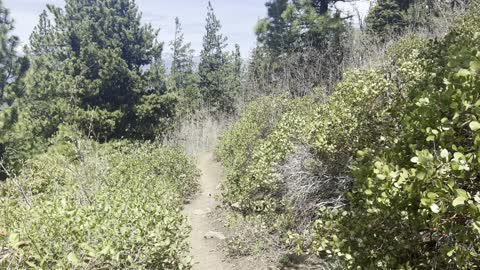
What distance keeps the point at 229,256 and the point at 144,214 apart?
126 inches

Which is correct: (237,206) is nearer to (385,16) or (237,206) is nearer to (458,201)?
(458,201)

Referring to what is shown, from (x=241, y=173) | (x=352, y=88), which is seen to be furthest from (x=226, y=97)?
(x=352, y=88)

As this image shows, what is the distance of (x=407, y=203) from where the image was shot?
82.7 inches

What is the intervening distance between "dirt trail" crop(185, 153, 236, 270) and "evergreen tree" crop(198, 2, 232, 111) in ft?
48.4

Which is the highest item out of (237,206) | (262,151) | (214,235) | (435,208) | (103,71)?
(103,71)

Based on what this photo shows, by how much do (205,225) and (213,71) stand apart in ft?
79.2

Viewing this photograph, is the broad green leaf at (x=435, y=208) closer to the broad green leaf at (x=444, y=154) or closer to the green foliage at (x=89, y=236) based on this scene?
the broad green leaf at (x=444, y=154)

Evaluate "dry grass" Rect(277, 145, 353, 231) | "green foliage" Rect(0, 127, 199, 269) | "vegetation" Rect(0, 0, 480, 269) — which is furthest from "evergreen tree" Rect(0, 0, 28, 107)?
"dry grass" Rect(277, 145, 353, 231)

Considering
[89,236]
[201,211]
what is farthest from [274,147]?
[201,211]

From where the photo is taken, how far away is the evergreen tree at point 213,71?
31844 millimetres

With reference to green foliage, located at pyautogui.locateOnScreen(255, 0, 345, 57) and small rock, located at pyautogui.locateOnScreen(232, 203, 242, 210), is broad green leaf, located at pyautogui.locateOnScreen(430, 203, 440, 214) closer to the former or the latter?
small rock, located at pyautogui.locateOnScreen(232, 203, 242, 210)

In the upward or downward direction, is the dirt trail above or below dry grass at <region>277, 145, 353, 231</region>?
below

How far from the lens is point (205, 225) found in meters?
10.3

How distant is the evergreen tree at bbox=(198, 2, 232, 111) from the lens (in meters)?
31.8
